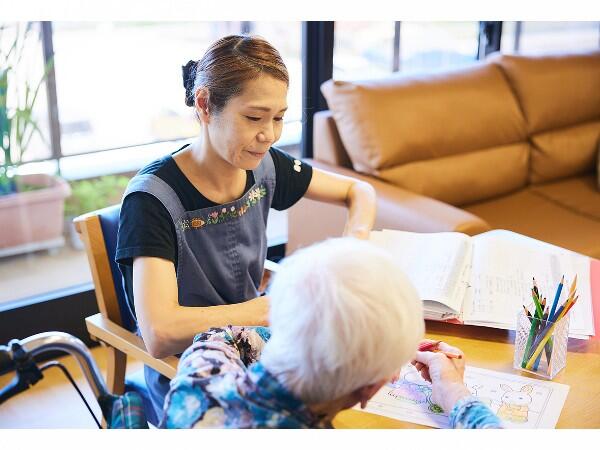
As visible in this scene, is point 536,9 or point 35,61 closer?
point 536,9

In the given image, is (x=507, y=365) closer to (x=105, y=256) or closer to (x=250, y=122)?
(x=250, y=122)

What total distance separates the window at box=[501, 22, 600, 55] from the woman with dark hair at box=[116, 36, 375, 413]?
258 cm

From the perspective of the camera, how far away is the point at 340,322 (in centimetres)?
101

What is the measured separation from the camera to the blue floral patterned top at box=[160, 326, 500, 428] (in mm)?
1089

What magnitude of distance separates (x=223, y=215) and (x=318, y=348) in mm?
819

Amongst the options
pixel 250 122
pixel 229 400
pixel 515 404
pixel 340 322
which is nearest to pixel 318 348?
pixel 340 322

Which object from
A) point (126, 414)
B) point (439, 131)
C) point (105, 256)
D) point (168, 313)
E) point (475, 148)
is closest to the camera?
point (126, 414)

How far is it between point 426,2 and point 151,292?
4.24 feet

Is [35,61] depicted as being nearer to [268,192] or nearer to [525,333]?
[268,192]

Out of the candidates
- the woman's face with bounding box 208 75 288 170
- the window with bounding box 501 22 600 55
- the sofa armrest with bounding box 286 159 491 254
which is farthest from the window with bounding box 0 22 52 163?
the window with bounding box 501 22 600 55

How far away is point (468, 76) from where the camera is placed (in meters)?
3.29

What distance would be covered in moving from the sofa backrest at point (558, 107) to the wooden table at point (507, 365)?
1.80 meters
